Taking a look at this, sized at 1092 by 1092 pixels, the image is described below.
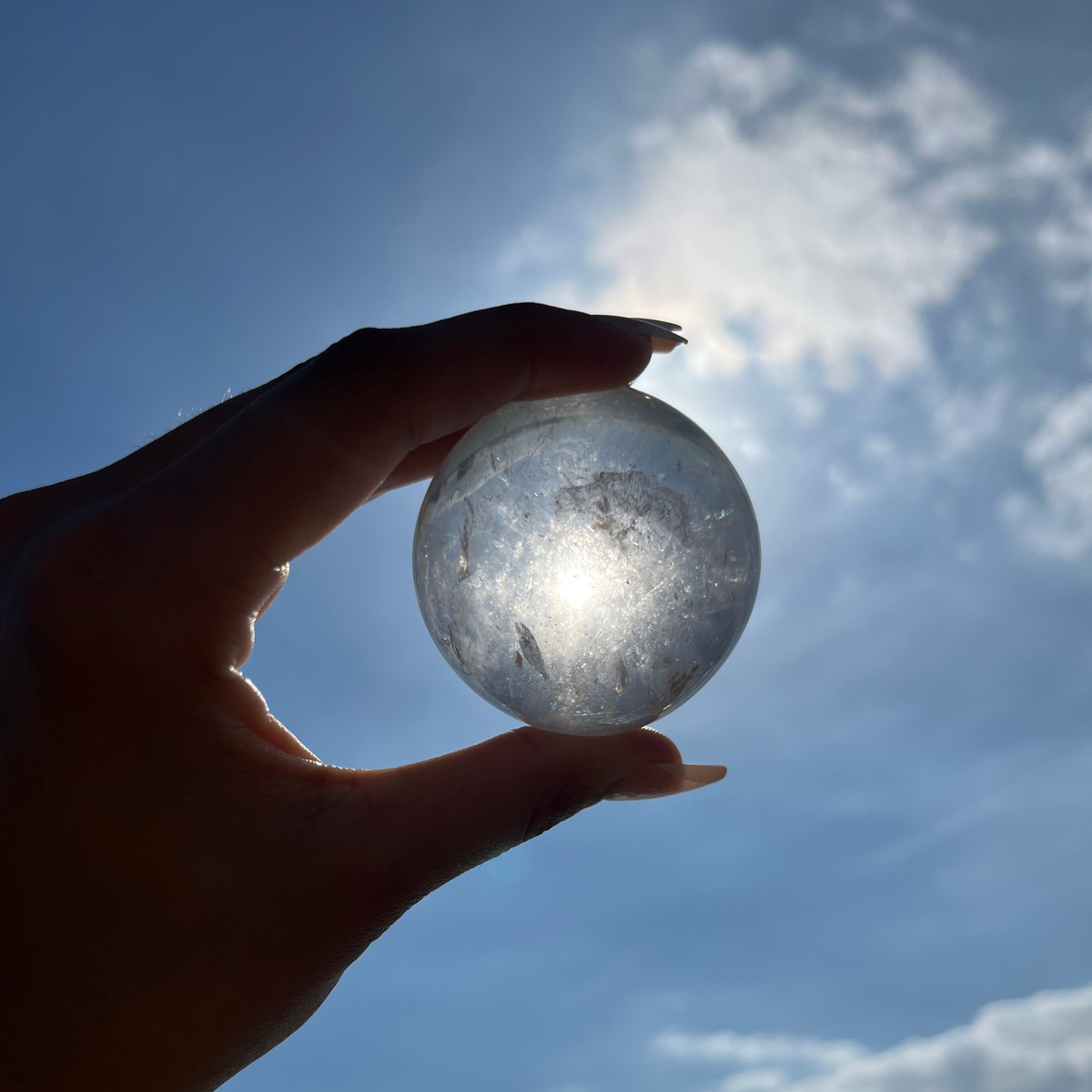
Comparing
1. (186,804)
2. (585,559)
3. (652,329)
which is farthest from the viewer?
(652,329)

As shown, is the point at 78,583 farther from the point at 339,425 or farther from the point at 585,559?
the point at 585,559

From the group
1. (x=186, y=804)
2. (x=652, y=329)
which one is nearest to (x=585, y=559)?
(x=652, y=329)

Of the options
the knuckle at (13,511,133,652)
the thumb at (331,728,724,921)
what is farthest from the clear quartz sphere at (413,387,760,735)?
the knuckle at (13,511,133,652)

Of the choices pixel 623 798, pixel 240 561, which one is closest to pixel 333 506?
pixel 240 561

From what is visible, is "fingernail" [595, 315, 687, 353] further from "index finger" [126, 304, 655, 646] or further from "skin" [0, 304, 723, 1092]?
"skin" [0, 304, 723, 1092]

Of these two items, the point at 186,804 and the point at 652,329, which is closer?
the point at 186,804

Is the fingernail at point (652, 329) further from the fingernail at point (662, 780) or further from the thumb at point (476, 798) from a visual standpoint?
the fingernail at point (662, 780)

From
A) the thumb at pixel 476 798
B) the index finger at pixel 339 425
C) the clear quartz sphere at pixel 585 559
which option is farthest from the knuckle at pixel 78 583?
the clear quartz sphere at pixel 585 559
